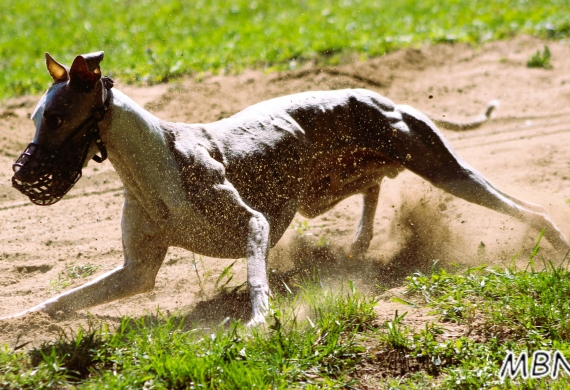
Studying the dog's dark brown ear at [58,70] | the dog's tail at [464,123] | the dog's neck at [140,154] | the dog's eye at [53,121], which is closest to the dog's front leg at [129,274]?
the dog's neck at [140,154]

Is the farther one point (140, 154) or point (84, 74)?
point (140, 154)

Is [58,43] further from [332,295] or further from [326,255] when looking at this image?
[332,295]

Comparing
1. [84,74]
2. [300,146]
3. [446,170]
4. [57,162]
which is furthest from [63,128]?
[446,170]

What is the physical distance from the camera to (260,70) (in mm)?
9789

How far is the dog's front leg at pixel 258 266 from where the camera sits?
4.40m

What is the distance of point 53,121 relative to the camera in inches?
167

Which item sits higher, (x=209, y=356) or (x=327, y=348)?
(x=209, y=356)

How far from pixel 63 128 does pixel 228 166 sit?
3.62ft

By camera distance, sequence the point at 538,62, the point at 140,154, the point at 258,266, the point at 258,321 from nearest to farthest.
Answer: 1. the point at 258,321
2. the point at 140,154
3. the point at 258,266
4. the point at 538,62

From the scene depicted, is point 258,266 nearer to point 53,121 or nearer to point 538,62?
point 53,121

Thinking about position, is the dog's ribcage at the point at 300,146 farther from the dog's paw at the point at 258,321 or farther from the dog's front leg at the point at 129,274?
the dog's paw at the point at 258,321

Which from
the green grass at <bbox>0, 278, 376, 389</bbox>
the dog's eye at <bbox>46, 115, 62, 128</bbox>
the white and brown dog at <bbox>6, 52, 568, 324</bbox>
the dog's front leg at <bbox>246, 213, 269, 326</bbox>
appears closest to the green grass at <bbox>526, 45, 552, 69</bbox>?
the white and brown dog at <bbox>6, 52, 568, 324</bbox>

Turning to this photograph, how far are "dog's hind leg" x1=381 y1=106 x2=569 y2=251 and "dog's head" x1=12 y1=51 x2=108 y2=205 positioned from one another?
2.16m

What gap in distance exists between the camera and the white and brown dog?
14.1ft
